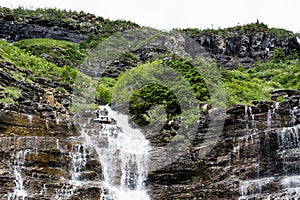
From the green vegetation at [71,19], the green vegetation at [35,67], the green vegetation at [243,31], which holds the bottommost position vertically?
the green vegetation at [35,67]

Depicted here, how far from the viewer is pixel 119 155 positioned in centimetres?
2017

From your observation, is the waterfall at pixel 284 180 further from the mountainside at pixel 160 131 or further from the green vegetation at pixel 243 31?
the green vegetation at pixel 243 31

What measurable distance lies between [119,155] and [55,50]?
20072 mm

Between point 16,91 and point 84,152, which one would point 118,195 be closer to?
point 84,152

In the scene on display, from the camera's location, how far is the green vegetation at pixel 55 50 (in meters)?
35.8

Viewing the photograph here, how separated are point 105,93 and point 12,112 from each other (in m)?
9.21

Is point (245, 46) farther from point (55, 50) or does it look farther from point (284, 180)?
point (284, 180)

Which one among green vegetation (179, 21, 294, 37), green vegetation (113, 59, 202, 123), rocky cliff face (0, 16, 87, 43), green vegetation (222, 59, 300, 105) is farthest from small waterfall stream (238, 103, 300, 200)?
rocky cliff face (0, 16, 87, 43)

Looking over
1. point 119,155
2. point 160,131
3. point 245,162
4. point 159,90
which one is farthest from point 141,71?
point 245,162

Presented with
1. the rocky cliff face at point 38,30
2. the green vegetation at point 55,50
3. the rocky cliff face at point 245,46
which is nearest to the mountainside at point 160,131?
the green vegetation at point 55,50

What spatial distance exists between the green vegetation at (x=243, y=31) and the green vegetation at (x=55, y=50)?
11.3 m

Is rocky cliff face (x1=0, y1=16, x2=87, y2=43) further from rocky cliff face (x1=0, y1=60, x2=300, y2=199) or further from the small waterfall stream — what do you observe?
the small waterfall stream

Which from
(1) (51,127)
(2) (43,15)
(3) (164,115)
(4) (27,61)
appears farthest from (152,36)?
(1) (51,127)

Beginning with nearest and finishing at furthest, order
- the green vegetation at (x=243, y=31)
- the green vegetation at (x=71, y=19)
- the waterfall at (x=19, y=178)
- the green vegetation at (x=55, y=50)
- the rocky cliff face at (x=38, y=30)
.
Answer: the waterfall at (x=19, y=178) < the green vegetation at (x=55, y=50) < the green vegetation at (x=243, y=31) < the rocky cliff face at (x=38, y=30) < the green vegetation at (x=71, y=19)
